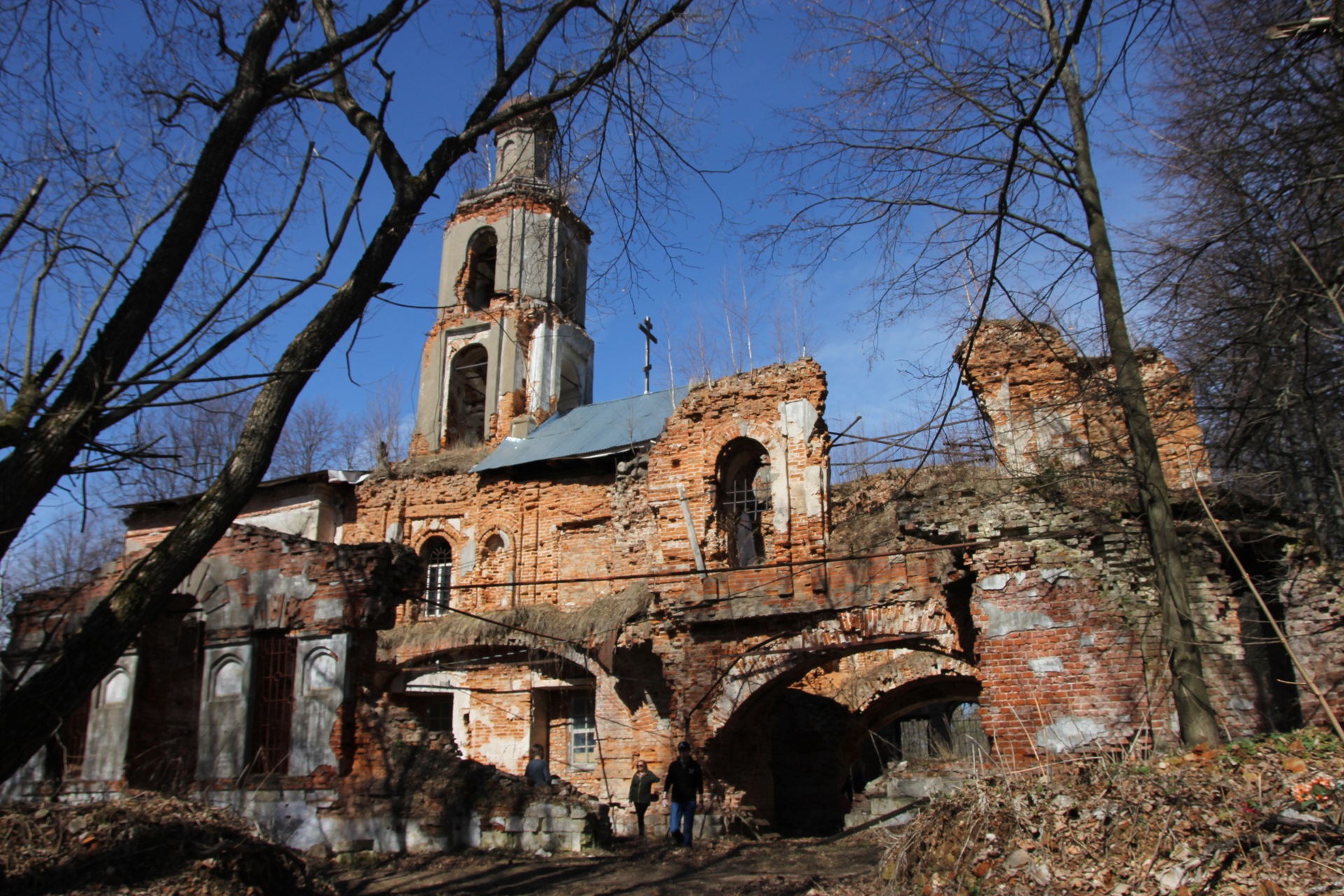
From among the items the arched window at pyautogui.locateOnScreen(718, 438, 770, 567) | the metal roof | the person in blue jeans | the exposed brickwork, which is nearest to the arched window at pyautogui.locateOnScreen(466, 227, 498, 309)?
the metal roof

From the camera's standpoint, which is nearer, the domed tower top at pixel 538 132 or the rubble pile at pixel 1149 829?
the rubble pile at pixel 1149 829

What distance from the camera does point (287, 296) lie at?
196 inches

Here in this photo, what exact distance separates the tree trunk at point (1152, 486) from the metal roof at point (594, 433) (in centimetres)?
1155

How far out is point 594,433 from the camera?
21.3m

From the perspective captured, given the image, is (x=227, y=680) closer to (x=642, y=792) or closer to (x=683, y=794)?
(x=642, y=792)

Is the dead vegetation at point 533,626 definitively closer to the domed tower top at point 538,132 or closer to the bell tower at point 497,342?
the bell tower at point 497,342

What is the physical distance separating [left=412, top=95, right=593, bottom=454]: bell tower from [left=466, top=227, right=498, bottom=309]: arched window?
0.09ft

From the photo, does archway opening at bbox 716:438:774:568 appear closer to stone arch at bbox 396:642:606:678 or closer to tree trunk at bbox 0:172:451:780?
stone arch at bbox 396:642:606:678

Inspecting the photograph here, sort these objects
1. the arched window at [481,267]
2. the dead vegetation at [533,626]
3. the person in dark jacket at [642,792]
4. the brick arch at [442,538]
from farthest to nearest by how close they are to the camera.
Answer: the arched window at [481,267]
the brick arch at [442,538]
the dead vegetation at [533,626]
the person in dark jacket at [642,792]

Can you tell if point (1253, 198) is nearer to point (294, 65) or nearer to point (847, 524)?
point (294, 65)

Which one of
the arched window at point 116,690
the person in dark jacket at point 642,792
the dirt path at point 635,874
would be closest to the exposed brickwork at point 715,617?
the arched window at point 116,690

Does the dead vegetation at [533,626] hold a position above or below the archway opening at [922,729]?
above

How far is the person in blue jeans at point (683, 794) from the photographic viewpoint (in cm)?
1191

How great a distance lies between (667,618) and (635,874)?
4.98m
